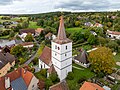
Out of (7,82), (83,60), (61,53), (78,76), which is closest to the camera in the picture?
(7,82)

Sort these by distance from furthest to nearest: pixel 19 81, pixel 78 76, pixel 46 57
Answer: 1. pixel 46 57
2. pixel 78 76
3. pixel 19 81

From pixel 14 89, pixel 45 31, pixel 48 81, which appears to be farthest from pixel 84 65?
pixel 45 31

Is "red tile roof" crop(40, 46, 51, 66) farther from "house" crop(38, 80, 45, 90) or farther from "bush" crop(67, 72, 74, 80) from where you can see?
"house" crop(38, 80, 45, 90)

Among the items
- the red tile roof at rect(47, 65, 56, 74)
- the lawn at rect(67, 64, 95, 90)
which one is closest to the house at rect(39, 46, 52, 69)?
the red tile roof at rect(47, 65, 56, 74)

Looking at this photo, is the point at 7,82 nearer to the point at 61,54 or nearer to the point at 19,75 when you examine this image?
the point at 19,75

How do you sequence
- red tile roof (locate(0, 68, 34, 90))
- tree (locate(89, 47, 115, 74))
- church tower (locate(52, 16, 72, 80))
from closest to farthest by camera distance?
red tile roof (locate(0, 68, 34, 90)), church tower (locate(52, 16, 72, 80)), tree (locate(89, 47, 115, 74))

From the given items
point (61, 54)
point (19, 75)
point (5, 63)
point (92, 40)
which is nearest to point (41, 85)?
point (19, 75)
